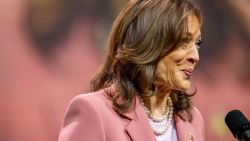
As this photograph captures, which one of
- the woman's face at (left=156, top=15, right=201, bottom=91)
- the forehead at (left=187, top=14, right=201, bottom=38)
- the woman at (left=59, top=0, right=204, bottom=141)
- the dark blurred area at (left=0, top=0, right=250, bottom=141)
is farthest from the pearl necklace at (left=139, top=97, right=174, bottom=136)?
the dark blurred area at (left=0, top=0, right=250, bottom=141)

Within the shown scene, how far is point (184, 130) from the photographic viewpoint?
1579 millimetres

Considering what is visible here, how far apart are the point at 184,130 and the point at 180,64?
8.6 inches

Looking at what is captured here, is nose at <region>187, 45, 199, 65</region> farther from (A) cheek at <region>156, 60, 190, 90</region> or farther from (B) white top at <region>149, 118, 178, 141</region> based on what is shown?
(B) white top at <region>149, 118, 178, 141</region>

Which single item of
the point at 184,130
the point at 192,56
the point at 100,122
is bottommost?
the point at 184,130

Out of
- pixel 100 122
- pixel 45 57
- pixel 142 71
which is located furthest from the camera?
pixel 45 57

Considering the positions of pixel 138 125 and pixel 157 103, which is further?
pixel 157 103

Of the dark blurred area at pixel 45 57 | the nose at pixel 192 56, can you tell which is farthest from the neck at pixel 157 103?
the dark blurred area at pixel 45 57

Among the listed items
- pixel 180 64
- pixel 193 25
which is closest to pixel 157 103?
pixel 180 64

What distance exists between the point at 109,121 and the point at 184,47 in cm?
30

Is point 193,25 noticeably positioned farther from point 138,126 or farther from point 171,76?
point 138,126

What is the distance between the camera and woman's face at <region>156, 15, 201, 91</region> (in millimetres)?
1479

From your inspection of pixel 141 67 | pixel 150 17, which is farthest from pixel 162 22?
pixel 141 67

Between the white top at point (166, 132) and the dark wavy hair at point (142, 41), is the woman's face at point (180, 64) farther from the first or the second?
the white top at point (166, 132)

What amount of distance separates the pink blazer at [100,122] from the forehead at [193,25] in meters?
0.25
